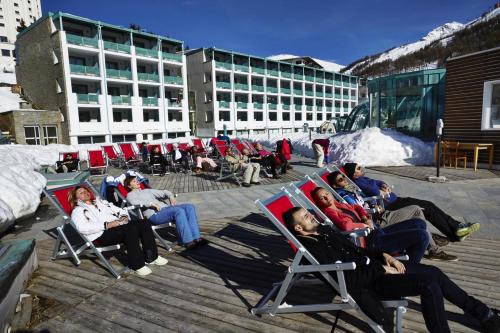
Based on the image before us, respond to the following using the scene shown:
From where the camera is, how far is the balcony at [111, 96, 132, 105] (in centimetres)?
3025

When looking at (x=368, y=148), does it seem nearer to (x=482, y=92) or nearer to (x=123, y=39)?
(x=482, y=92)

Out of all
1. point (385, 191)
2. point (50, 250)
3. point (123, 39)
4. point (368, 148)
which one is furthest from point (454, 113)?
point (123, 39)

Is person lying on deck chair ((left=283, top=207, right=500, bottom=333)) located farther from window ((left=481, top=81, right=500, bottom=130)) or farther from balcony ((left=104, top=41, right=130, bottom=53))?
balcony ((left=104, top=41, right=130, bottom=53))

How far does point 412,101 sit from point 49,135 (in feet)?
96.1

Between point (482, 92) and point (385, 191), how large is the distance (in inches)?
363

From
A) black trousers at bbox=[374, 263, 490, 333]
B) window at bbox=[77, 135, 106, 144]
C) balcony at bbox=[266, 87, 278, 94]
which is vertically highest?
balcony at bbox=[266, 87, 278, 94]

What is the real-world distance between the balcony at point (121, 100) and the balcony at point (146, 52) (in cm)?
508

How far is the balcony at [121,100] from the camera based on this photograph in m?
30.2

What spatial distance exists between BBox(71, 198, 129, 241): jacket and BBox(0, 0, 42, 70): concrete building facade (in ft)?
284

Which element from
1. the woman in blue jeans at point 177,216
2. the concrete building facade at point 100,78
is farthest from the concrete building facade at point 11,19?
the woman in blue jeans at point 177,216

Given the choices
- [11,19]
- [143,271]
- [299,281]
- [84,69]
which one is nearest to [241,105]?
[84,69]

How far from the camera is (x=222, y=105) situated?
135 feet

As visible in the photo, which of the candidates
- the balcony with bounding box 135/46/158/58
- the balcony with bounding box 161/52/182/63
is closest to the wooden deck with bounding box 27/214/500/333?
the balcony with bounding box 135/46/158/58

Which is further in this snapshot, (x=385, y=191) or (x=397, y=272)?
(x=385, y=191)
